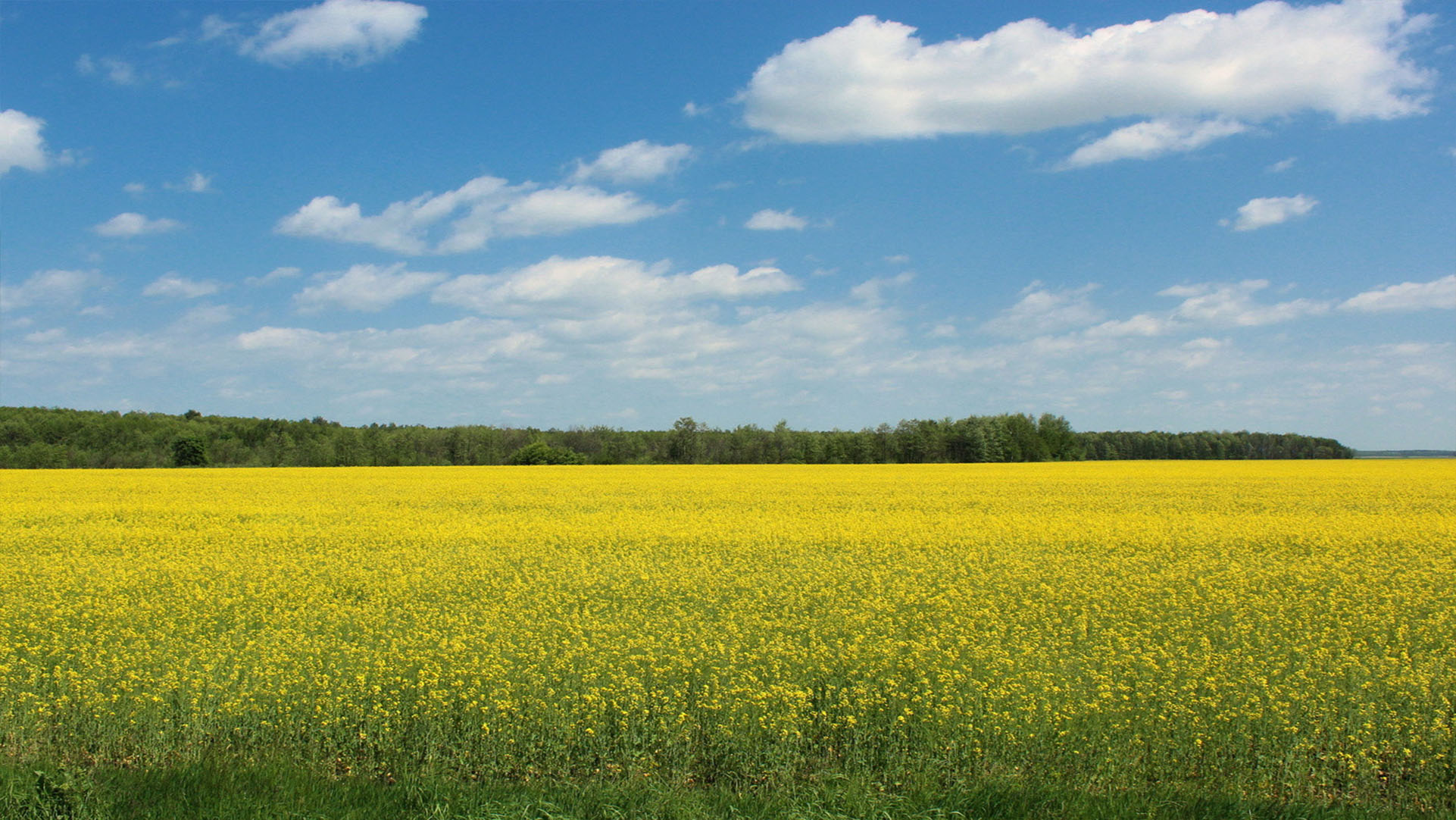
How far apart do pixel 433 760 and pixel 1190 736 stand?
580cm

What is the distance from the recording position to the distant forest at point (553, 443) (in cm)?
6688

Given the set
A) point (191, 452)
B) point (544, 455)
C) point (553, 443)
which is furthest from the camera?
point (553, 443)

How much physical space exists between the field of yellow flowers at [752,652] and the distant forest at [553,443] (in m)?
55.6

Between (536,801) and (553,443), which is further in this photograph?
(553,443)

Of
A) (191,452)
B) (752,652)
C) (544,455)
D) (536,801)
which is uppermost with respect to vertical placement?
(191,452)

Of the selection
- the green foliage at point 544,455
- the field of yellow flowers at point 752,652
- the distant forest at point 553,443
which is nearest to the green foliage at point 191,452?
the distant forest at point 553,443

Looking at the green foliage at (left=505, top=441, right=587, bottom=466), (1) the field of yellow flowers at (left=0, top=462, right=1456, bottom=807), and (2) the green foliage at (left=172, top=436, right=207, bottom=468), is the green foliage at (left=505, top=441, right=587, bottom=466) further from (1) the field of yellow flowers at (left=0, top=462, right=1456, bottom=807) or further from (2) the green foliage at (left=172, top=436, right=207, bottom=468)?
(1) the field of yellow flowers at (left=0, top=462, right=1456, bottom=807)

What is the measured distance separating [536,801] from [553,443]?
81.0 meters

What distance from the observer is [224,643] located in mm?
9008

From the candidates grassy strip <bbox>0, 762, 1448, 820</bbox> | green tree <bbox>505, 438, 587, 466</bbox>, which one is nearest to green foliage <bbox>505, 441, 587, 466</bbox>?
green tree <bbox>505, 438, 587, 466</bbox>

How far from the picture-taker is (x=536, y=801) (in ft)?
17.3

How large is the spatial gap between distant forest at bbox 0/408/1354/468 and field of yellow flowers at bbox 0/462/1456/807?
55.6 metres

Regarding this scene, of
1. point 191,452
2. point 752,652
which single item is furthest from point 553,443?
point 752,652

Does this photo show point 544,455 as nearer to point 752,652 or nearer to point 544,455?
point 544,455
